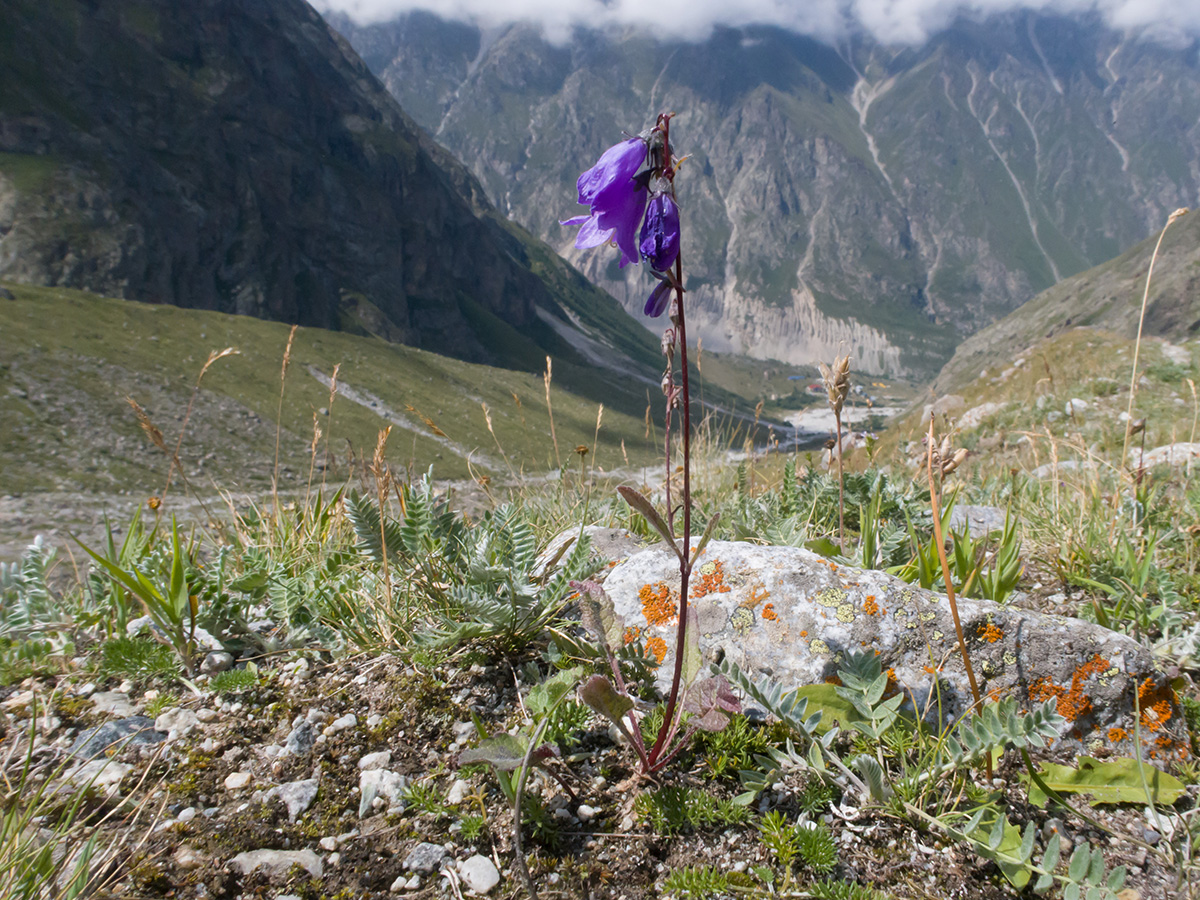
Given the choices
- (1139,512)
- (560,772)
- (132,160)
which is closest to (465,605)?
(560,772)

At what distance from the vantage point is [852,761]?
213 centimetres

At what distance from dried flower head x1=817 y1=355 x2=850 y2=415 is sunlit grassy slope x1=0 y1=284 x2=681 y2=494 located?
30194mm

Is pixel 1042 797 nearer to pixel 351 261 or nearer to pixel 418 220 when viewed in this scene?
pixel 351 261

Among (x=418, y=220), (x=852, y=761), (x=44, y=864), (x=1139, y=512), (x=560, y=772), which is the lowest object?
(x=44, y=864)

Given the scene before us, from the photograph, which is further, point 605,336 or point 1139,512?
point 605,336

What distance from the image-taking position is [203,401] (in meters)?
62.1

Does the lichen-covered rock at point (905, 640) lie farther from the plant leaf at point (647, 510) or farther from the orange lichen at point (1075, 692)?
the plant leaf at point (647, 510)

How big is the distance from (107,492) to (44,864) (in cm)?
5444

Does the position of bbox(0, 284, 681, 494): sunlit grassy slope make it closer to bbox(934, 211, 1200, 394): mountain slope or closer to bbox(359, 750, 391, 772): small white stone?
bbox(359, 750, 391, 772): small white stone

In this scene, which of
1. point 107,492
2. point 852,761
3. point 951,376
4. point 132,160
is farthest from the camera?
point 951,376

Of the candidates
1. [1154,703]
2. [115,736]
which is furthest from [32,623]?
[1154,703]

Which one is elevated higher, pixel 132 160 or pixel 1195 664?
pixel 132 160

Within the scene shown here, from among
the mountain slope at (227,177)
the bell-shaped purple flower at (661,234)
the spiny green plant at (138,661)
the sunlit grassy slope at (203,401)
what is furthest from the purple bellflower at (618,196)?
the mountain slope at (227,177)

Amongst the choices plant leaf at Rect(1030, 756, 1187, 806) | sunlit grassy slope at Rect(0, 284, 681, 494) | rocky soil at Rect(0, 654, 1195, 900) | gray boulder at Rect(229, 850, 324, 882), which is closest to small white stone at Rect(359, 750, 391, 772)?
rocky soil at Rect(0, 654, 1195, 900)
